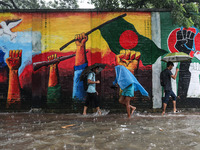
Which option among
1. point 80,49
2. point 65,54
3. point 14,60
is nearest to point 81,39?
point 80,49

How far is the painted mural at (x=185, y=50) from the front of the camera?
8.51m

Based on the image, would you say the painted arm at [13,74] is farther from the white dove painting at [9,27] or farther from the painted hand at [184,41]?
the painted hand at [184,41]

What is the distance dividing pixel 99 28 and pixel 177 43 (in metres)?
3.39

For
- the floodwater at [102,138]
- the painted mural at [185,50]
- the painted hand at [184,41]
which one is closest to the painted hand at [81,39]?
the painted mural at [185,50]

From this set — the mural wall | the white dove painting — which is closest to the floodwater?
the mural wall

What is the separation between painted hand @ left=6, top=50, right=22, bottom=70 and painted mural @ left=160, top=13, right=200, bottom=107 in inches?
242

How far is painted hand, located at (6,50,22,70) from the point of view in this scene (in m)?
8.54

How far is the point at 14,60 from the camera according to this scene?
8547 mm

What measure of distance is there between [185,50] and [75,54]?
4.69 m

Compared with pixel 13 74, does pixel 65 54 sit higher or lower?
higher

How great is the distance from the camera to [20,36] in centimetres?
861

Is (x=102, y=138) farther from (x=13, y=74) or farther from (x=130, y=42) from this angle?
(x=13, y=74)

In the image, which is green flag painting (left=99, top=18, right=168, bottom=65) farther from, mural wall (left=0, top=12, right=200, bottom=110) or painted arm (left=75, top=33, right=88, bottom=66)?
painted arm (left=75, top=33, right=88, bottom=66)

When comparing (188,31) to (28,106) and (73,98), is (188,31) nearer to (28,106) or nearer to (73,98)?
(73,98)
